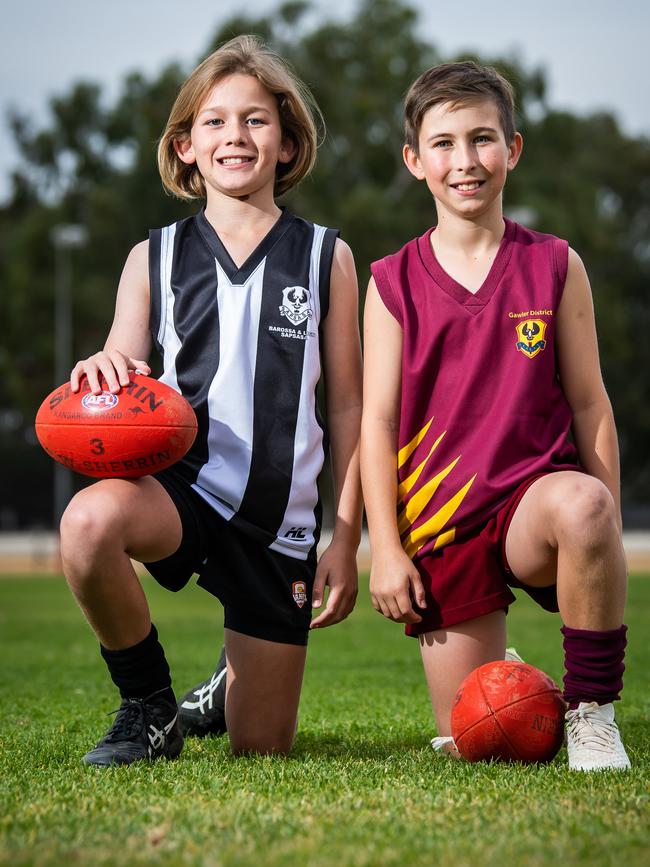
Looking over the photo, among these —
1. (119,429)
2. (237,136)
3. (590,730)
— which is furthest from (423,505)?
(237,136)

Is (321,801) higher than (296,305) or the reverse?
the reverse

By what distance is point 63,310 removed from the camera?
3322 centimetres

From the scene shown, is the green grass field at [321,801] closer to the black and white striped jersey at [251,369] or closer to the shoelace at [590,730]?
the shoelace at [590,730]

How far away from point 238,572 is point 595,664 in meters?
1.20

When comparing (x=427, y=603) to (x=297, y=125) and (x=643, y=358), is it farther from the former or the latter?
(x=643, y=358)

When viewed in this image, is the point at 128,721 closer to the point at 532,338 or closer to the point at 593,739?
the point at 593,739

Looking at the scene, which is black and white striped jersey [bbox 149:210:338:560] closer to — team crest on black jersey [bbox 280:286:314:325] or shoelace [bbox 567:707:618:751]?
team crest on black jersey [bbox 280:286:314:325]

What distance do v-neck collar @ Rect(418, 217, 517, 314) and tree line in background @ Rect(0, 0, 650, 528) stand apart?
25.2m

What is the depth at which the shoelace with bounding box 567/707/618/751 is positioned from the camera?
3299mm

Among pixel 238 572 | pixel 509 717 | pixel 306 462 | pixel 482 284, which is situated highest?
pixel 482 284

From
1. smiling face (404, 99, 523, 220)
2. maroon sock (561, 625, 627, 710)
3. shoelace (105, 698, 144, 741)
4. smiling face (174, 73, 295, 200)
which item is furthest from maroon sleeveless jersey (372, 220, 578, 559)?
shoelace (105, 698, 144, 741)

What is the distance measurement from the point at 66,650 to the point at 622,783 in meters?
6.37

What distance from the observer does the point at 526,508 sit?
11.5 feet

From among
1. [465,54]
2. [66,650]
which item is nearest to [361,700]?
[66,650]
